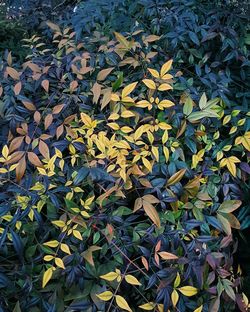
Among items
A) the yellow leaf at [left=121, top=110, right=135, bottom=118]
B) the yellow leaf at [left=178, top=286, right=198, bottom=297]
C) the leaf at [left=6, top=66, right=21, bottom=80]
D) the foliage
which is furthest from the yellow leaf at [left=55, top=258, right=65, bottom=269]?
the leaf at [left=6, top=66, right=21, bottom=80]

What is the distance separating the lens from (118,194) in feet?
4.88

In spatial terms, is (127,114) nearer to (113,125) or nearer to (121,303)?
(113,125)

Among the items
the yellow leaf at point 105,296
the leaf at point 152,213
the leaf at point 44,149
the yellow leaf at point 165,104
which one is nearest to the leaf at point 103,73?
the yellow leaf at point 165,104

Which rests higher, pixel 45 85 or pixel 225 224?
pixel 45 85

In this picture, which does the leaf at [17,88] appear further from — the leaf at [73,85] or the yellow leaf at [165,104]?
the yellow leaf at [165,104]

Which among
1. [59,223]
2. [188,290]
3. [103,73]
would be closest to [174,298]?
[188,290]

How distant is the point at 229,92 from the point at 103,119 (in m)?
0.58

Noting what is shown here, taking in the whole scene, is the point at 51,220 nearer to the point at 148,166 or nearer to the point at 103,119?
the point at 148,166

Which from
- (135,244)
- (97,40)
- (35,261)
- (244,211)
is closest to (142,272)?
(135,244)

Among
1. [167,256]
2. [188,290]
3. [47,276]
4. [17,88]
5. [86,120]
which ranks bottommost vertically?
[188,290]

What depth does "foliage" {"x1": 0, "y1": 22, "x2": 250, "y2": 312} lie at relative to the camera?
1.41 m

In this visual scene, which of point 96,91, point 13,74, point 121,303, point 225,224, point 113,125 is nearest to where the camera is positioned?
point 121,303

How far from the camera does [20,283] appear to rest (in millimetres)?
1373

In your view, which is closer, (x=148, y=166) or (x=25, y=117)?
(x=148, y=166)
